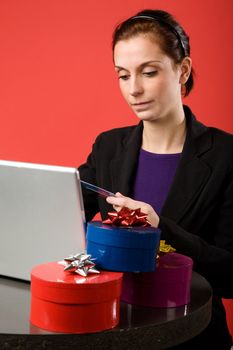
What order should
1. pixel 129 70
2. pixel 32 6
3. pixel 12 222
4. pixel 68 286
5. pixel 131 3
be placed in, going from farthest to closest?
pixel 32 6 < pixel 131 3 < pixel 129 70 < pixel 12 222 < pixel 68 286

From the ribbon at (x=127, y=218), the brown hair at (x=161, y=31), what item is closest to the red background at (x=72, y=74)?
the brown hair at (x=161, y=31)

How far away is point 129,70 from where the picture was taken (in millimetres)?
1685

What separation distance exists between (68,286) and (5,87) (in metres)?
2.40

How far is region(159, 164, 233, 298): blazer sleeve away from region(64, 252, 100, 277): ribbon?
40 cm

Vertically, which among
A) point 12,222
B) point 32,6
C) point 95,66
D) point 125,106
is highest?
point 32,6

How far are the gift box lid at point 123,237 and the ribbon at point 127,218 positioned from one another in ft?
0.16

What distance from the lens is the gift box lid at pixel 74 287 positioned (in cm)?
95

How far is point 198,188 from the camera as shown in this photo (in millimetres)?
1814

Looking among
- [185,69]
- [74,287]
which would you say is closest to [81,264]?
[74,287]

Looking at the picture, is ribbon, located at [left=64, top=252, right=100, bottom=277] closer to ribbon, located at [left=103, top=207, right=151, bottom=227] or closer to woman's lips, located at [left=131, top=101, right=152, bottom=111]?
ribbon, located at [left=103, top=207, right=151, bottom=227]

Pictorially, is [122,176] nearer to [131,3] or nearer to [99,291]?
[99,291]

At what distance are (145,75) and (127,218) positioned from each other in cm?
66

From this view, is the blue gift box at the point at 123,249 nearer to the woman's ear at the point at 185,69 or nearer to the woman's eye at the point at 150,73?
the woman's eye at the point at 150,73

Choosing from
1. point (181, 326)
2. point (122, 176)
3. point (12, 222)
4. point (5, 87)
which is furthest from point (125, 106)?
point (181, 326)
